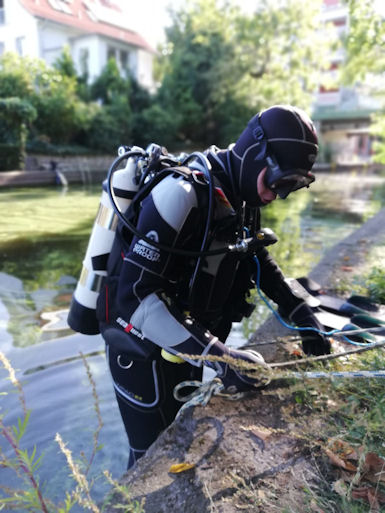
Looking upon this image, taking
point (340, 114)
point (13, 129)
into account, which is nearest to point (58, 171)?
point (13, 129)

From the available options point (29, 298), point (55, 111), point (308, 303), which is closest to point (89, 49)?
point (55, 111)

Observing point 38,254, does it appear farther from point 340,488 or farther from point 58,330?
point 340,488

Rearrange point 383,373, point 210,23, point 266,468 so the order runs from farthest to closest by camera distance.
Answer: point 210,23 < point 383,373 < point 266,468

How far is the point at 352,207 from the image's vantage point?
1381 cm

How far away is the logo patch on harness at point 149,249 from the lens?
179cm

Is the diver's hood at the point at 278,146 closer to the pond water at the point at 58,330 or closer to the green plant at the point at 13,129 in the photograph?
the pond water at the point at 58,330

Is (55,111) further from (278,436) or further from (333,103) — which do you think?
(333,103)

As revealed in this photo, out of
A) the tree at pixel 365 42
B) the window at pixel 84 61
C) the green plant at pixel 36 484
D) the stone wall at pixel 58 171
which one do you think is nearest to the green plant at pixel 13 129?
the stone wall at pixel 58 171

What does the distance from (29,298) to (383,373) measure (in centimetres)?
443

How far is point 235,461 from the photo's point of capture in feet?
5.65

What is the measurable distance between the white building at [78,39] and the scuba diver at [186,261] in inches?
671

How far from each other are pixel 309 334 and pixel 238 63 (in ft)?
98.2

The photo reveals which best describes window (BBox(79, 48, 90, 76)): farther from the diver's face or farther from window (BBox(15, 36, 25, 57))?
the diver's face

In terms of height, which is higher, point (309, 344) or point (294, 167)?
point (294, 167)
